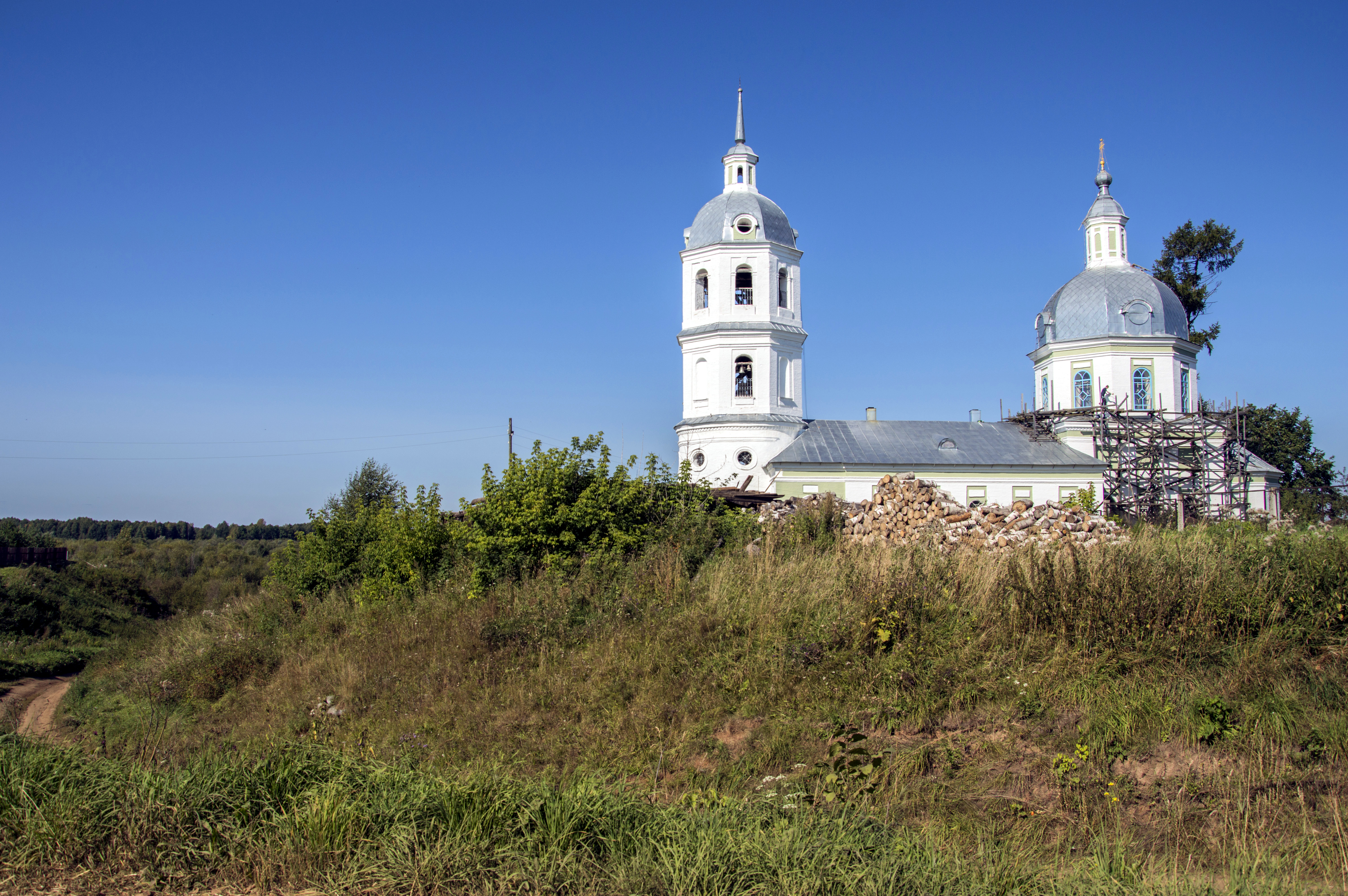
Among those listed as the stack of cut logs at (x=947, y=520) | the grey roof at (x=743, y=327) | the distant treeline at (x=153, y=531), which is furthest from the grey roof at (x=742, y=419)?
the distant treeline at (x=153, y=531)

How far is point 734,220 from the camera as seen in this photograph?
1262 inches

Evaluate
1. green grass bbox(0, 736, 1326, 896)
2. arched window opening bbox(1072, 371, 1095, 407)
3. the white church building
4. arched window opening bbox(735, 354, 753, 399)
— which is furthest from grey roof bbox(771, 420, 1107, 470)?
green grass bbox(0, 736, 1326, 896)

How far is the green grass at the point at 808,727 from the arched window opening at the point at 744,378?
18.2m

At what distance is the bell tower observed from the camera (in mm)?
31531

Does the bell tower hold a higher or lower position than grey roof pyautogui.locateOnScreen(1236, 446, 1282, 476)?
higher

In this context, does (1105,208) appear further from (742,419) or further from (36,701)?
(36,701)

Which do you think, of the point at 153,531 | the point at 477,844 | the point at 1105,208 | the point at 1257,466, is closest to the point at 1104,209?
the point at 1105,208

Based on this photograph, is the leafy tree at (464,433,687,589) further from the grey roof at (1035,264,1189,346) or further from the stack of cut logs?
the grey roof at (1035,264,1189,346)

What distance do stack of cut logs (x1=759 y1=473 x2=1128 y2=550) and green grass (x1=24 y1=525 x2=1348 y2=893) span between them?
1.69m

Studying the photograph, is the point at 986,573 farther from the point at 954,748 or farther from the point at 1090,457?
the point at 1090,457

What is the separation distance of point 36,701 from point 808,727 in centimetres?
1950

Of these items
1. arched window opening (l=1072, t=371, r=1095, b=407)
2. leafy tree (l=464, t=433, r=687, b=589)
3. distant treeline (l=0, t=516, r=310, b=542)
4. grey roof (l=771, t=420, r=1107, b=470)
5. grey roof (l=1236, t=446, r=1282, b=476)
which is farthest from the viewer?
distant treeline (l=0, t=516, r=310, b=542)

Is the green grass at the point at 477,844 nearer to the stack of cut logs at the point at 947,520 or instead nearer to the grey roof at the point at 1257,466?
the stack of cut logs at the point at 947,520

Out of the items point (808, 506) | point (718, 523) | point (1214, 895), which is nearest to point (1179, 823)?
point (1214, 895)
